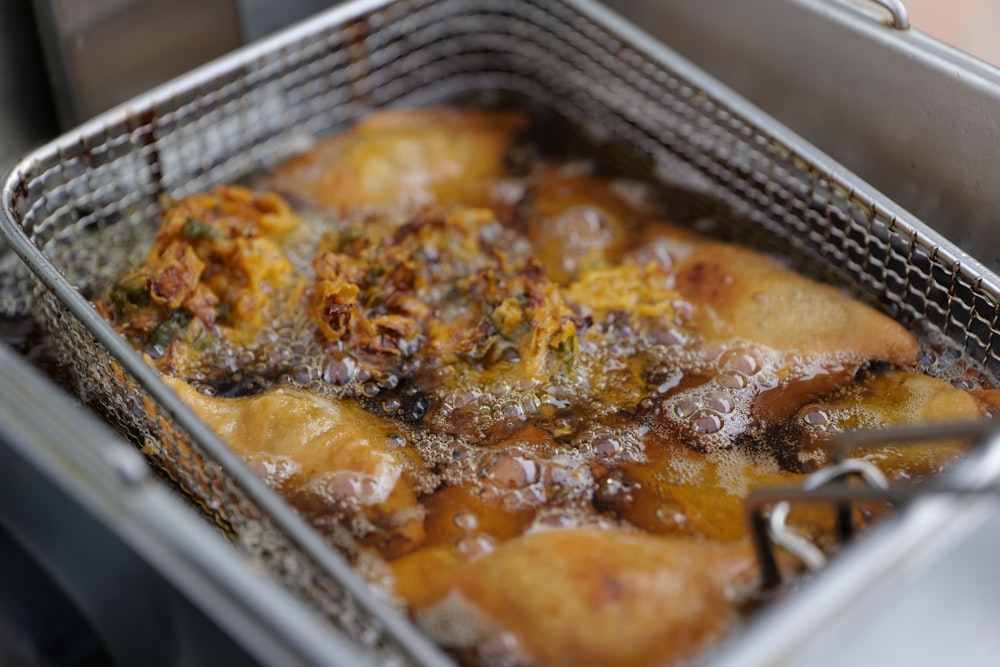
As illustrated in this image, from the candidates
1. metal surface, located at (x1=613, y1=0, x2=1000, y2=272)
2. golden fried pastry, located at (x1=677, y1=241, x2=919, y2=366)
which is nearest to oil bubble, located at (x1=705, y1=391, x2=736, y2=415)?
golden fried pastry, located at (x1=677, y1=241, x2=919, y2=366)

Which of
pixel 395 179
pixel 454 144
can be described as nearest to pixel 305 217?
pixel 395 179

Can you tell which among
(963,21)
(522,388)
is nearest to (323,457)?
(522,388)

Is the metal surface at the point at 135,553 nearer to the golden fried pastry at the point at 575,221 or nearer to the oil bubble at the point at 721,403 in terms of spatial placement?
the oil bubble at the point at 721,403

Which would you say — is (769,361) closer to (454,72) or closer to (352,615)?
(352,615)

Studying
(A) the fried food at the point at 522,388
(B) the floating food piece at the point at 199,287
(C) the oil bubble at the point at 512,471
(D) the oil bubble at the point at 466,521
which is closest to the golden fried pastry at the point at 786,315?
(A) the fried food at the point at 522,388

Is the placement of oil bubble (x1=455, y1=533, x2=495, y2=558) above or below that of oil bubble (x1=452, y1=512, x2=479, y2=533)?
above

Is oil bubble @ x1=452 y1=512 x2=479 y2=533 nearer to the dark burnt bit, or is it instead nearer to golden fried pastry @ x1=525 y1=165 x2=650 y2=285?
the dark burnt bit

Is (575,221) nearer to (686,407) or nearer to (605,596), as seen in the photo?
(686,407)
